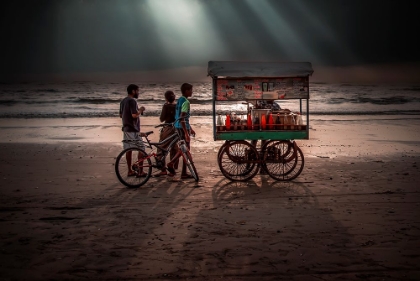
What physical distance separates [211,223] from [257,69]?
340 centimetres

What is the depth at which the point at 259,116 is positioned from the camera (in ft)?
29.2

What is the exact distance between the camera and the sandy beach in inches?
192

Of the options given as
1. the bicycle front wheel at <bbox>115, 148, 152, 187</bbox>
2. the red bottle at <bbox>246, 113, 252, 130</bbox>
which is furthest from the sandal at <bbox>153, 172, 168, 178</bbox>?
the red bottle at <bbox>246, 113, 252, 130</bbox>

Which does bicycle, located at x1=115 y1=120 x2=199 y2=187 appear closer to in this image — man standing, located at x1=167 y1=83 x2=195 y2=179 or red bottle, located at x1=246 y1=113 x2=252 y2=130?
man standing, located at x1=167 y1=83 x2=195 y2=179

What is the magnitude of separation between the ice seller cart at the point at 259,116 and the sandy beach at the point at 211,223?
0.48 metres

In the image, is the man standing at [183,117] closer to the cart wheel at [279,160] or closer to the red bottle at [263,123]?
the red bottle at [263,123]

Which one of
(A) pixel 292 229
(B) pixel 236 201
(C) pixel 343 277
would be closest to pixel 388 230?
(A) pixel 292 229

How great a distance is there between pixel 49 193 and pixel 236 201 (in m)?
3.21

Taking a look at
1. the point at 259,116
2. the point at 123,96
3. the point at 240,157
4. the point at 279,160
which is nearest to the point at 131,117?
the point at 240,157

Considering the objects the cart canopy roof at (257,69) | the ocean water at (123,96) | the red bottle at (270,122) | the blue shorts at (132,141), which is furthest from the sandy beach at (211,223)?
the ocean water at (123,96)

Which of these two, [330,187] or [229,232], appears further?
[330,187]

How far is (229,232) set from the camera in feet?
19.7

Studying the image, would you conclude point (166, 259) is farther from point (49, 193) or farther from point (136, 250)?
point (49, 193)

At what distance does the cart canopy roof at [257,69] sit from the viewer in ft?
28.3
